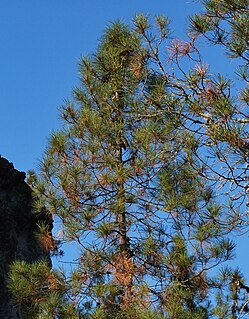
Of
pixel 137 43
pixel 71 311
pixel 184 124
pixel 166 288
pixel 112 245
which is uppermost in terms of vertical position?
pixel 137 43

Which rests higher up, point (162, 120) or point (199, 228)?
point (162, 120)

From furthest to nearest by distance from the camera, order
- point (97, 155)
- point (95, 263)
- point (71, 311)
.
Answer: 1. point (97, 155)
2. point (95, 263)
3. point (71, 311)

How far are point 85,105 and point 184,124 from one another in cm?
166

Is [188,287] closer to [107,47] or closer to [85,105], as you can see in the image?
[85,105]

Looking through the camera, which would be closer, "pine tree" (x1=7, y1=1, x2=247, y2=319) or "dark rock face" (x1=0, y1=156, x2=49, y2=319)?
"pine tree" (x1=7, y1=1, x2=247, y2=319)

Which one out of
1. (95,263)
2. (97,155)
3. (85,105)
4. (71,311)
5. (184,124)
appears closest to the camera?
(184,124)

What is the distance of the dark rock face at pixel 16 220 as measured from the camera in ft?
20.5

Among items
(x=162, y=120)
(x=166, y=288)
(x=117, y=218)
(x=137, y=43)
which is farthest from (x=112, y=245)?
(x=137, y=43)

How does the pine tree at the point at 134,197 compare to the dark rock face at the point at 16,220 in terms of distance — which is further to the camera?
the dark rock face at the point at 16,220

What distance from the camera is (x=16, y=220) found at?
641cm

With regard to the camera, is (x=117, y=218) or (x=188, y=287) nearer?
(x=188, y=287)

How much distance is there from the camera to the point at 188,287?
4.34 metres

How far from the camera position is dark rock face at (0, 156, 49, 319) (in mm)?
6242

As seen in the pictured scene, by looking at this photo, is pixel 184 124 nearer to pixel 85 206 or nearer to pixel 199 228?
pixel 199 228
